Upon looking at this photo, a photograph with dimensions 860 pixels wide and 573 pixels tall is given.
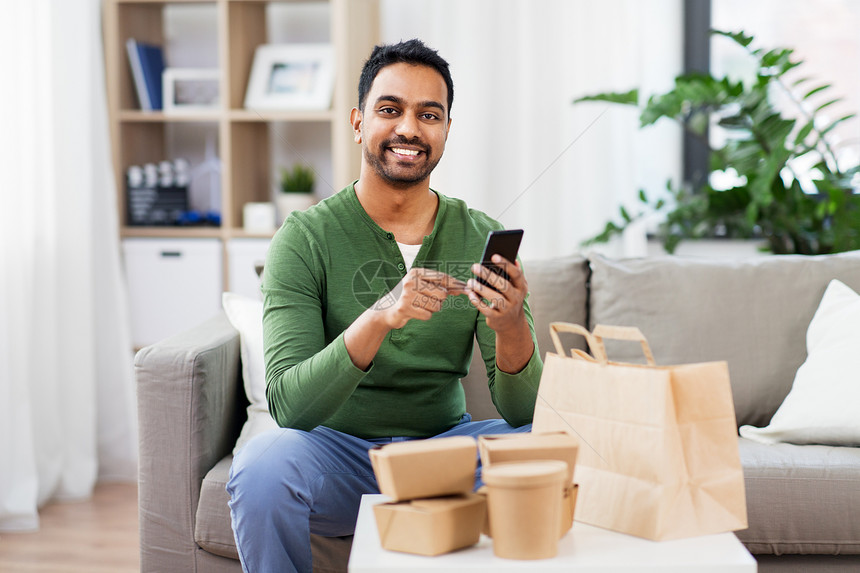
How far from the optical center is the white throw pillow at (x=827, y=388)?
1677 mm

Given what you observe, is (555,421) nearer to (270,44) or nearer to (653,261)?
(653,261)

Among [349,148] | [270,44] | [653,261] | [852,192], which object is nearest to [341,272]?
[653,261]

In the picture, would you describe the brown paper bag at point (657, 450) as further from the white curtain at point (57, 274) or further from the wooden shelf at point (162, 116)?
the wooden shelf at point (162, 116)

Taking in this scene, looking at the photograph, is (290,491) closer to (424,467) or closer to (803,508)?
(424,467)

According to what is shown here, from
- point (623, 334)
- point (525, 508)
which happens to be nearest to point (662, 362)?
point (623, 334)

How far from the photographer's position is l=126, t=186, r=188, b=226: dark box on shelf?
2846mm

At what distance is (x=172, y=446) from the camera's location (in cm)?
159

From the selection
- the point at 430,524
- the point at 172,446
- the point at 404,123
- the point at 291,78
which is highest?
the point at 291,78

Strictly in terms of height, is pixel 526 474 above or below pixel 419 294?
below

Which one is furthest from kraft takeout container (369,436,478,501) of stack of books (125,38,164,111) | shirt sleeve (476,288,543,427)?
stack of books (125,38,164,111)

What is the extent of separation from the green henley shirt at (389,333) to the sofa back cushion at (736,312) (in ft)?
1.59

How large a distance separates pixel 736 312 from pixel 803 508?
0.49 m

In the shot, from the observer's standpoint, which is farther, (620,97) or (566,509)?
(620,97)

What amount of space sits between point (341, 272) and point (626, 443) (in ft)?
1.99
